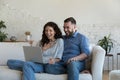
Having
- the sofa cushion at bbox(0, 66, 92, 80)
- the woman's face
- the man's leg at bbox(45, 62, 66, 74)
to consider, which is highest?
the woman's face

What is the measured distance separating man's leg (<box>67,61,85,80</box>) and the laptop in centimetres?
39

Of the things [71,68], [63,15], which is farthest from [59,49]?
[63,15]

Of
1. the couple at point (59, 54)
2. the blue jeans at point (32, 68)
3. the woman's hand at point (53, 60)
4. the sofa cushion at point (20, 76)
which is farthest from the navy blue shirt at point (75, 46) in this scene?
the sofa cushion at point (20, 76)

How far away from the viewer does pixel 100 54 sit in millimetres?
3258

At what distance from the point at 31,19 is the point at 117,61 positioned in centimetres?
212

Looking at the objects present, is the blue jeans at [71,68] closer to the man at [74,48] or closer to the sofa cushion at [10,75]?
the man at [74,48]

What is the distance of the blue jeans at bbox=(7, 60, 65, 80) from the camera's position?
314 centimetres

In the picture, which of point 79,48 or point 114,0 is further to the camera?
point 114,0

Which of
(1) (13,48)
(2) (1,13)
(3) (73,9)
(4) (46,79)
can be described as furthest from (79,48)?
(2) (1,13)

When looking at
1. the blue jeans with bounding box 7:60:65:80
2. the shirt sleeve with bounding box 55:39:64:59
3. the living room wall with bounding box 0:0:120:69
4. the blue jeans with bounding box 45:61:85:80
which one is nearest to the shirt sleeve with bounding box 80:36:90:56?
the blue jeans with bounding box 45:61:85:80

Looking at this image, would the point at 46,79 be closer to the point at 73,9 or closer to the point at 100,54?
the point at 100,54

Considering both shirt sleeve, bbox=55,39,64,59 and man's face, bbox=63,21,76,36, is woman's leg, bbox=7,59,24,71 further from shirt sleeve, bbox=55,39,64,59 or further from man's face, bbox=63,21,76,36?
man's face, bbox=63,21,76,36

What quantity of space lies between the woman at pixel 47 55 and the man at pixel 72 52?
0.09m

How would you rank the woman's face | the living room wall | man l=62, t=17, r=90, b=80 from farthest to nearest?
the living room wall
the woman's face
man l=62, t=17, r=90, b=80
